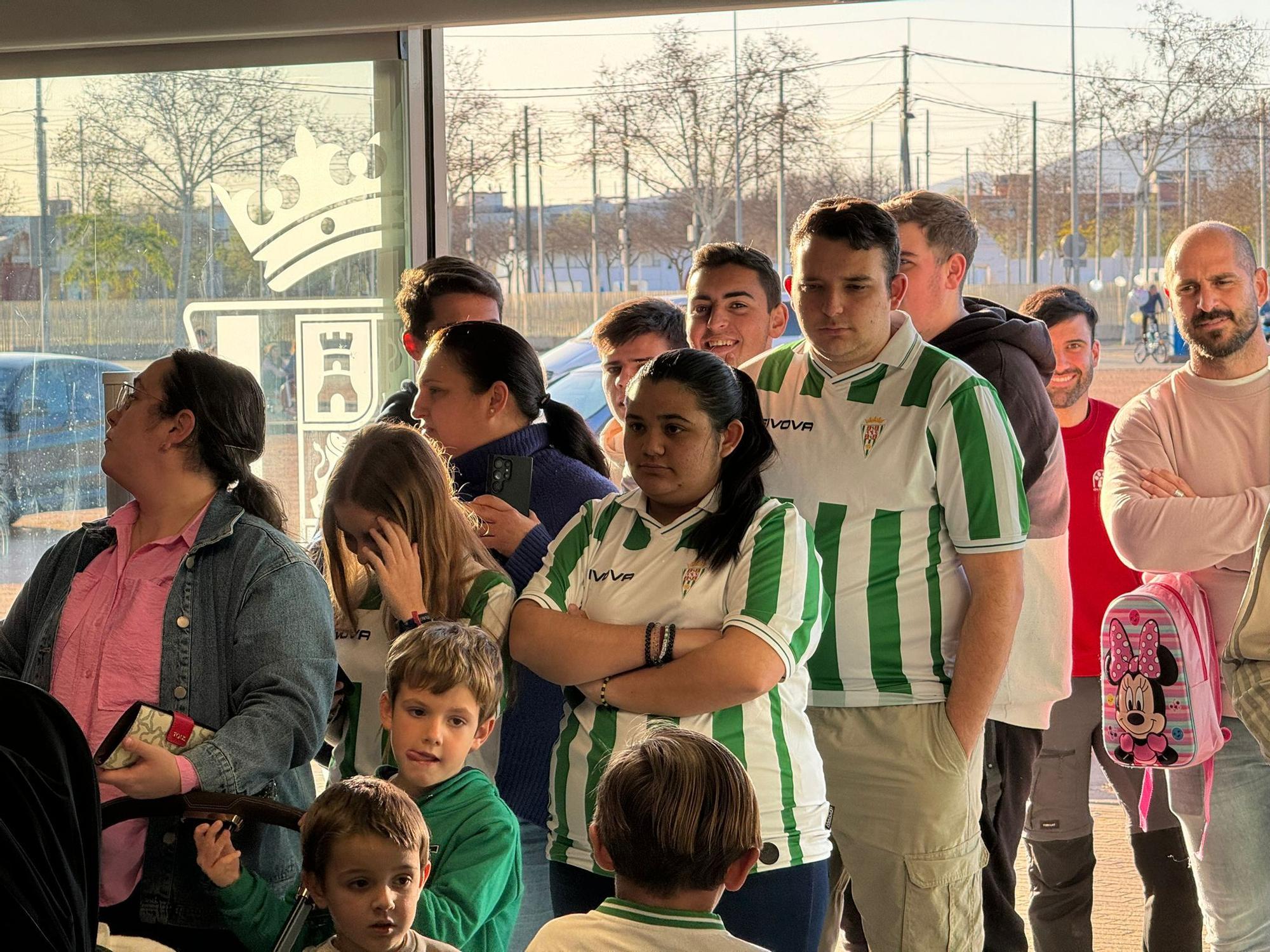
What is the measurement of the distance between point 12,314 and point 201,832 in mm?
2796

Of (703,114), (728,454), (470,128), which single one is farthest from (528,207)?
(728,454)

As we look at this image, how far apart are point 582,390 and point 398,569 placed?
2615 mm

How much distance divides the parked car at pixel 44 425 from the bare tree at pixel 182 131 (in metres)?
0.45

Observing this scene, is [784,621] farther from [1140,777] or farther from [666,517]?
[1140,777]

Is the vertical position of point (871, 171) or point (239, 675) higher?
point (871, 171)

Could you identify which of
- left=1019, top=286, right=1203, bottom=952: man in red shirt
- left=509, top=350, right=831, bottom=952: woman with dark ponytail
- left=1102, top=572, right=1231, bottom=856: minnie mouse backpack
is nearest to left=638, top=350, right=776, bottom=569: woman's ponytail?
left=509, top=350, right=831, bottom=952: woman with dark ponytail

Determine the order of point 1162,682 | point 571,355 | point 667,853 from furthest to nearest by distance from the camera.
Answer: point 571,355 < point 1162,682 < point 667,853

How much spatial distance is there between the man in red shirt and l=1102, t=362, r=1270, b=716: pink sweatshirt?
0.64ft

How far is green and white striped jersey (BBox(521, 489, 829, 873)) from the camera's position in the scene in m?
2.08

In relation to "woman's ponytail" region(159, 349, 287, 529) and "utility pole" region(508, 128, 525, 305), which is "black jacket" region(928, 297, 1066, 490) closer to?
"woman's ponytail" region(159, 349, 287, 529)

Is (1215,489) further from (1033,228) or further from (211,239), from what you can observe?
(211,239)

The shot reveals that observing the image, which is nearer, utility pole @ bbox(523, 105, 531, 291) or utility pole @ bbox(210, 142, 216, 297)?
utility pole @ bbox(210, 142, 216, 297)

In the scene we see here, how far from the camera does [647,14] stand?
3.73m

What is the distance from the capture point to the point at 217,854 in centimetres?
191
